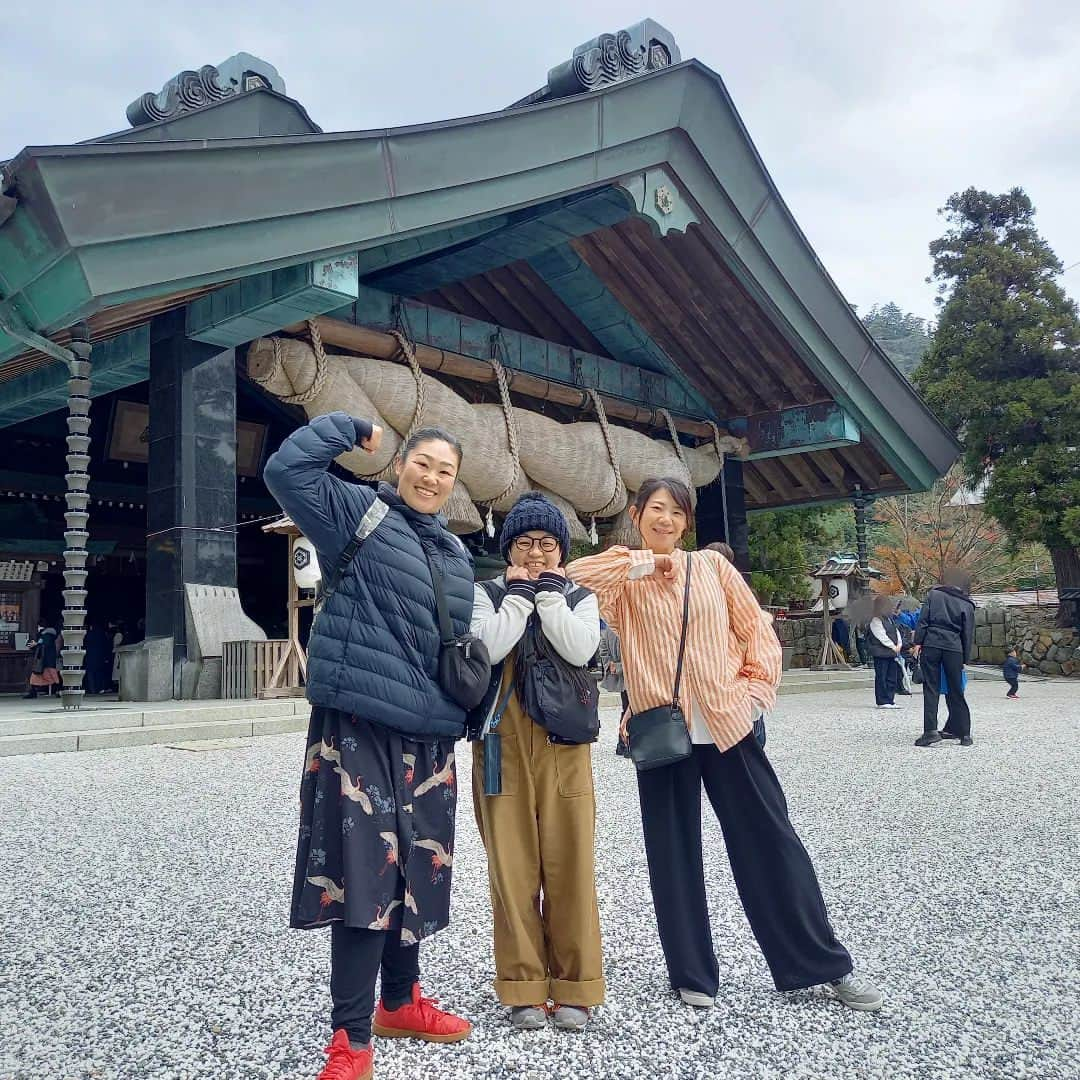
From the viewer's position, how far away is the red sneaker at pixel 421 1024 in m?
2.05

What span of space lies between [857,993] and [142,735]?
206 inches

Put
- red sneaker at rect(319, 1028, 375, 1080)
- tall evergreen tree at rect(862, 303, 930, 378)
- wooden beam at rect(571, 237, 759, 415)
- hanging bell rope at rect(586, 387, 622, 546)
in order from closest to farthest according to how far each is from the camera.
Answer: red sneaker at rect(319, 1028, 375, 1080) → hanging bell rope at rect(586, 387, 622, 546) → wooden beam at rect(571, 237, 759, 415) → tall evergreen tree at rect(862, 303, 930, 378)

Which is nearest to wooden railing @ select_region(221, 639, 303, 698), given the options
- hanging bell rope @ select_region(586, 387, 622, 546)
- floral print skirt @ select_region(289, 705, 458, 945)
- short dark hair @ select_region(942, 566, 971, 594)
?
hanging bell rope @ select_region(586, 387, 622, 546)

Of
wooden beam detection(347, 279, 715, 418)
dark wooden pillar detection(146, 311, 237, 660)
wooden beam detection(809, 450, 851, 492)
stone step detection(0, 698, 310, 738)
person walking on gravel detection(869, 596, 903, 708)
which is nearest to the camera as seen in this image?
stone step detection(0, 698, 310, 738)

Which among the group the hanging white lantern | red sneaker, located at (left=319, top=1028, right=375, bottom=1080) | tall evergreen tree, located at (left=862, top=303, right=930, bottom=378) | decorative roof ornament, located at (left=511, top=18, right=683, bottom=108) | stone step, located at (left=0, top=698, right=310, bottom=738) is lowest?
red sneaker, located at (left=319, top=1028, right=375, bottom=1080)

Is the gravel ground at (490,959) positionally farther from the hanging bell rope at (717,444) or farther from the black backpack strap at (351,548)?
the hanging bell rope at (717,444)

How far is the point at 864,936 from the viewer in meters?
2.69

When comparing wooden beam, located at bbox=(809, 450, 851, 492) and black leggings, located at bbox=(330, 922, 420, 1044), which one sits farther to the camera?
wooden beam, located at bbox=(809, 450, 851, 492)

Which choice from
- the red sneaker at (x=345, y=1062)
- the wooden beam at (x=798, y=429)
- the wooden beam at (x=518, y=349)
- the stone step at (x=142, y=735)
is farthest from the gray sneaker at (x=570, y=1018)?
the wooden beam at (x=798, y=429)

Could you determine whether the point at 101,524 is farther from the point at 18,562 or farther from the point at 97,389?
the point at 97,389

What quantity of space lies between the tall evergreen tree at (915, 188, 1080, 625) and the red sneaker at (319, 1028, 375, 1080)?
1646 cm

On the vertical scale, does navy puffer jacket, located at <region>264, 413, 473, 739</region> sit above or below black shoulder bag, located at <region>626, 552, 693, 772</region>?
above

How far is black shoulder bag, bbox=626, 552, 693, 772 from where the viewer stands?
7.49ft

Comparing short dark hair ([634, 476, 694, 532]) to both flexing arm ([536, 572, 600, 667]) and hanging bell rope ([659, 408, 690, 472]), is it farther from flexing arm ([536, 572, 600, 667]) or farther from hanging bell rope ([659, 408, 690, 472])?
hanging bell rope ([659, 408, 690, 472])
